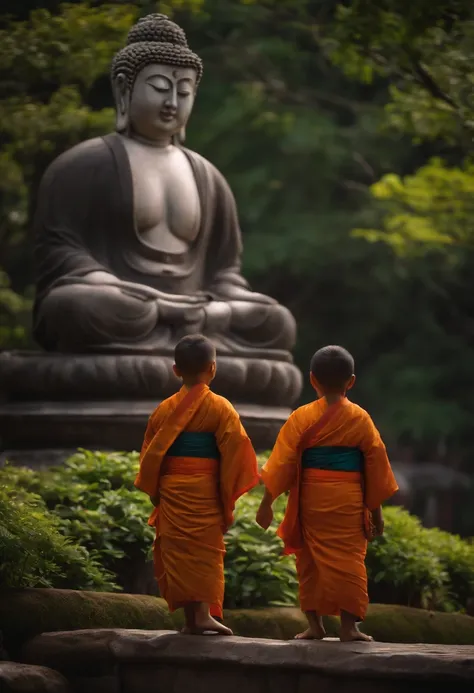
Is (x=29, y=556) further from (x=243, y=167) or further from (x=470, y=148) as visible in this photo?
(x=243, y=167)

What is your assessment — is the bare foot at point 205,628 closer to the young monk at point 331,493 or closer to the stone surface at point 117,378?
the young monk at point 331,493

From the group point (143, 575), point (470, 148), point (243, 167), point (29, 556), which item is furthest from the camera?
point (243, 167)

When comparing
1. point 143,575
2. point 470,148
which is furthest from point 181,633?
point 470,148

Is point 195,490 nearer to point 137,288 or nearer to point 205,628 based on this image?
point 205,628

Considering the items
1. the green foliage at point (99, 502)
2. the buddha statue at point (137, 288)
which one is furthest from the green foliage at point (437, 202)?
the green foliage at point (99, 502)

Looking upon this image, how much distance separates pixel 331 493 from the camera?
6.06m

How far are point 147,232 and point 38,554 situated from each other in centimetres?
391

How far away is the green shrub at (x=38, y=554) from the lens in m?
6.40

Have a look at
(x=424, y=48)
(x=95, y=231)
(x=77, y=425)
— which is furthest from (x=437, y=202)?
(x=77, y=425)

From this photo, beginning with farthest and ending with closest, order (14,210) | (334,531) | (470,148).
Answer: (14,210) < (470,148) < (334,531)

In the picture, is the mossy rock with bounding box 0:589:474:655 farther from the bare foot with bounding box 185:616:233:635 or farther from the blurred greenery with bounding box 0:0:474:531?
the blurred greenery with bounding box 0:0:474:531

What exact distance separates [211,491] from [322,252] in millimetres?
11936

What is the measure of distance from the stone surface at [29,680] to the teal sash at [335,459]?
1.31 m

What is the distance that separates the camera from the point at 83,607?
6402 millimetres
